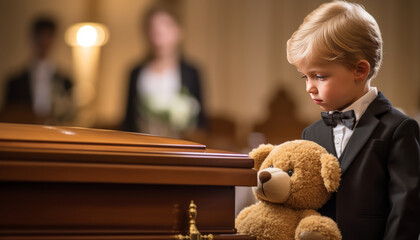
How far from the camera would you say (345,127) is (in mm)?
1478

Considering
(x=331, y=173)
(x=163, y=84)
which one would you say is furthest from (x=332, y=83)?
(x=163, y=84)

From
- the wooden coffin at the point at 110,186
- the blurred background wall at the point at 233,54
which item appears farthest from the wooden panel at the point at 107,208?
A: the blurred background wall at the point at 233,54

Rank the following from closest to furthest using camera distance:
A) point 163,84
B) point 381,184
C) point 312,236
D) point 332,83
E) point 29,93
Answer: point 312,236, point 381,184, point 332,83, point 29,93, point 163,84

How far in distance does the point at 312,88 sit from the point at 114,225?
0.66 meters

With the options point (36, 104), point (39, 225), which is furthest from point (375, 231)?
point (36, 104)

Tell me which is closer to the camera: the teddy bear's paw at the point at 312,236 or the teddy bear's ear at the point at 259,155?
the teddy bear's paw at the point at 312,236

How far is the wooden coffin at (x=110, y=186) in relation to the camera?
1021 millimetres

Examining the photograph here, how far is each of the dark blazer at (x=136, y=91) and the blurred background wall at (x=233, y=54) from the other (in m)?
0.20

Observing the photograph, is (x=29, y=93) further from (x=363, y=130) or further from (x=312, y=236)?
(x=312, y=236)

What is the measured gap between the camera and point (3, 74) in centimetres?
700

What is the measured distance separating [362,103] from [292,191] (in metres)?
0.31

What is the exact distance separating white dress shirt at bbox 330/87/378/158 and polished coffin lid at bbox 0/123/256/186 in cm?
35

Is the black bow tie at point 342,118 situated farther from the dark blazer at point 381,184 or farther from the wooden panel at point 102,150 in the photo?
the wooden panel at point 102,150

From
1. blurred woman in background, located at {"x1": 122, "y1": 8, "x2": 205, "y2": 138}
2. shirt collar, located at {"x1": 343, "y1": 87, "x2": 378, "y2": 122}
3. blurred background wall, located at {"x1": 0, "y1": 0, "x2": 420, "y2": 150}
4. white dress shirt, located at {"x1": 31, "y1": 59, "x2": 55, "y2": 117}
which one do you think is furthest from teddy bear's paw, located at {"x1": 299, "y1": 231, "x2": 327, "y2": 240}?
white dress shirt, located at {"x1": 31, "y1": 59, "x2": 55, "y2": 117}
